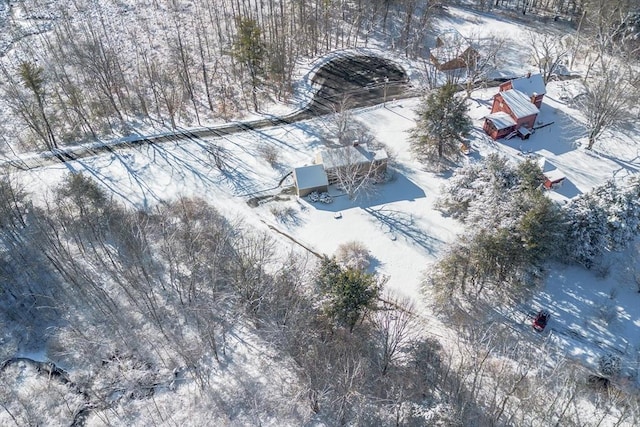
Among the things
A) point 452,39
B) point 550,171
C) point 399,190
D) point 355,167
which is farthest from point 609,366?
point 452,39

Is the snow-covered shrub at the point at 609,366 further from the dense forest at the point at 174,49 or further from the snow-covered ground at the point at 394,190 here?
the dense forest at the point at 174,49

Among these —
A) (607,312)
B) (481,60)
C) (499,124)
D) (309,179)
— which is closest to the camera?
(607,312)

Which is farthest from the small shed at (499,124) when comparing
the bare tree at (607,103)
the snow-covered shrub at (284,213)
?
the snow-covered shrub at (284,213)

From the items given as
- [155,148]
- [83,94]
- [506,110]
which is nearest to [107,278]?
[155,148]

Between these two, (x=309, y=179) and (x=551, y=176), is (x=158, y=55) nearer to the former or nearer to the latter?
(x=309, y=179)

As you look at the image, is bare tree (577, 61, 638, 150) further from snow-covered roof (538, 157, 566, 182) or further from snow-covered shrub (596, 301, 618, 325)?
snow-covered shrub (596, 301, 618, 325)

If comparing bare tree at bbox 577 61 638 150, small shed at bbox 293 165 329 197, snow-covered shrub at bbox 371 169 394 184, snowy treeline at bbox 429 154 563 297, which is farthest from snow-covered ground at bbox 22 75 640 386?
snowy treeline at bbox 429 154 563 297
